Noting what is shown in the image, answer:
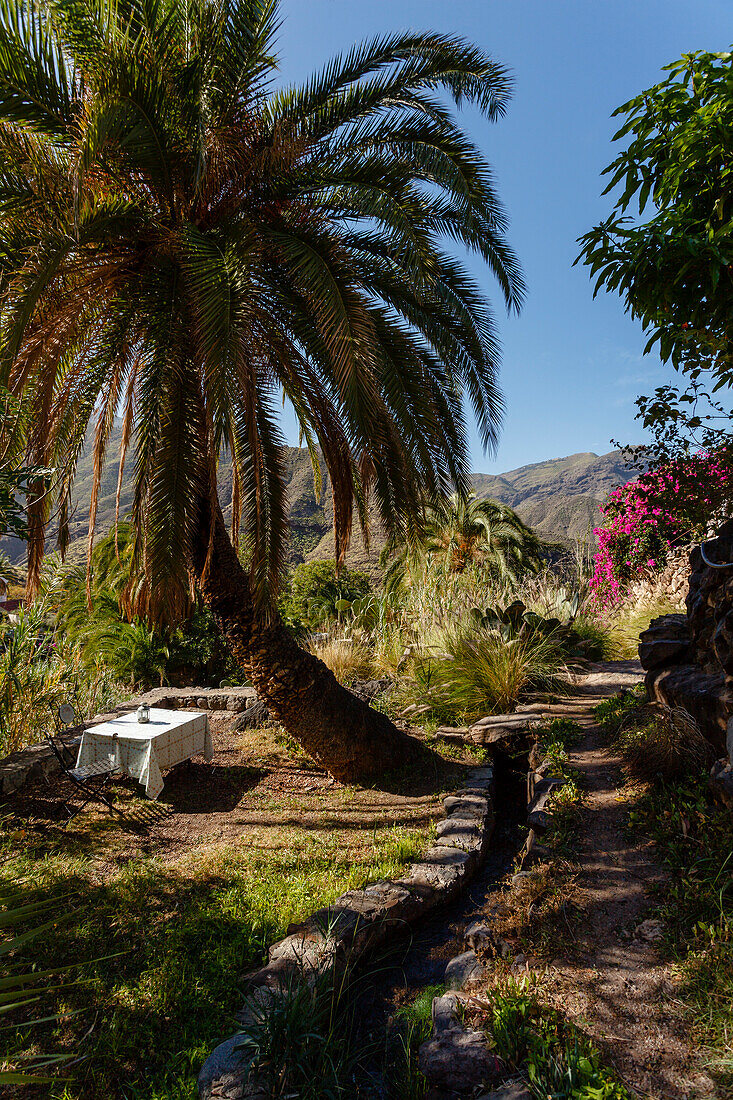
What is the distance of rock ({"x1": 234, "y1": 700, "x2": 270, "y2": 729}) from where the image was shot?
25.4 feet

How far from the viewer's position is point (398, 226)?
13.4 feet

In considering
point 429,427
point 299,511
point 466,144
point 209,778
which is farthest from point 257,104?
point 299,511

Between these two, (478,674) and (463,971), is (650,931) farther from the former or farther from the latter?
(478,674)

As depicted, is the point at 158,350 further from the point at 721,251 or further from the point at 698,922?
the point at 698,922

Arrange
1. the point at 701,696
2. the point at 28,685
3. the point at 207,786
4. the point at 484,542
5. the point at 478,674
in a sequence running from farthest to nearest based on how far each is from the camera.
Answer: the point at 484,542
the point at 478,674
the point at 28,685
the point at 207,786
the point at 701,696

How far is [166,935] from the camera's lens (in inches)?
136

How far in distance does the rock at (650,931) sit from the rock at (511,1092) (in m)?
1.05

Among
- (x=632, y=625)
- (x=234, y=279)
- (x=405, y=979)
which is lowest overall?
(x=405, y=979)

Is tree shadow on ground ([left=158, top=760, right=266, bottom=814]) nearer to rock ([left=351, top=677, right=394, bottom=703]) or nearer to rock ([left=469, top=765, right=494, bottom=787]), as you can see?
rock ([left=351, top=677, right=394, bottom=703])

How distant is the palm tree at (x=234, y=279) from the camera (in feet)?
12.7

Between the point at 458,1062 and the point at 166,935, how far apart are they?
1985mm

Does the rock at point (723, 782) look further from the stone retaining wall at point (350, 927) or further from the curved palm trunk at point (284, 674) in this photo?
the curved palm trunk at point (284, 674)

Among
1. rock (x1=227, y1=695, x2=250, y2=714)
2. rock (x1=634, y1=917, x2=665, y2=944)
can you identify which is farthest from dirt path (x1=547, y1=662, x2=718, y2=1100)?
rock (x1=227, y1=695, x2=250, y2=714)

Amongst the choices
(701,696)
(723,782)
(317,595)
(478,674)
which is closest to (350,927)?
(723,782)
